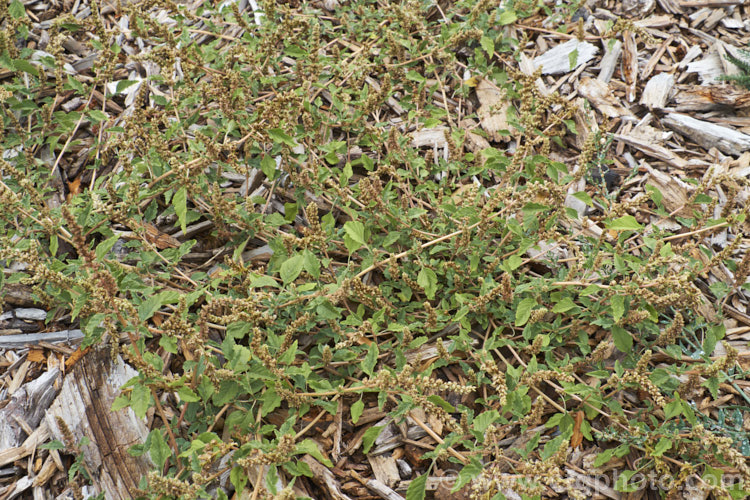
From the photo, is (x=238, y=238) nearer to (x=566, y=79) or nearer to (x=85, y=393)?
(x=85, y=393)

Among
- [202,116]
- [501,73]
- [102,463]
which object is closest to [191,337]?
[102,463]

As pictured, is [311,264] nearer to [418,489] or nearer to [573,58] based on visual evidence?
[418,489]

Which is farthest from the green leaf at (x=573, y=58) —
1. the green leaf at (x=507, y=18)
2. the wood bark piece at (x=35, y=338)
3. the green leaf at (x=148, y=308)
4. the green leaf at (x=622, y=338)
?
the wood bark piece at (x=35, y=338)

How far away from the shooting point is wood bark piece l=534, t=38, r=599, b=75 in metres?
3.96

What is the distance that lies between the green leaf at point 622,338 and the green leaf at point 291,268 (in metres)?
1.53

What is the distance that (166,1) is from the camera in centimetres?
340

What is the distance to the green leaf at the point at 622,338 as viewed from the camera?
2.60 m

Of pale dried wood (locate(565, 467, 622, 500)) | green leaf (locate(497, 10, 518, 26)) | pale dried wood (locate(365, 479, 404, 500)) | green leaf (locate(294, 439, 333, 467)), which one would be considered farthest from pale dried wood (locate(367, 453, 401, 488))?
green leaf (locate(497, 10, 518, 26))

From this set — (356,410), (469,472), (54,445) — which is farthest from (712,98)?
(54,445)

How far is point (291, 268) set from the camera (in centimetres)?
258

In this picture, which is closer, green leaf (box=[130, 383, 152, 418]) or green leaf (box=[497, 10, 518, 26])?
green leaf (box=[130, 383, 152, 418])

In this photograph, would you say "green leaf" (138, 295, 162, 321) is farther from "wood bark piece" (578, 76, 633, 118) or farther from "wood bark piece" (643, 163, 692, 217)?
"wood bark piece" (578, 76, 633, 118)

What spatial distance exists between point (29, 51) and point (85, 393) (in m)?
2.34

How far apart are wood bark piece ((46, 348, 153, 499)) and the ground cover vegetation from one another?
0.46 ft
